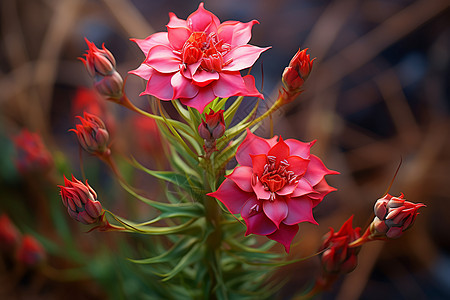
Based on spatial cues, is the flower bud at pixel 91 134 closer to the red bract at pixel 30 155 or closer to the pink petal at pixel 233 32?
the pink petal at pixel 233 32

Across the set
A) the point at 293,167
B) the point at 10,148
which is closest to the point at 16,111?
the point at 10,148

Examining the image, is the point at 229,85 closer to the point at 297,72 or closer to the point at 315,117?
the point at 297,72

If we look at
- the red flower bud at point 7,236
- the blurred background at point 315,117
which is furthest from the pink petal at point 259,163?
the red flower bud at point 7,236

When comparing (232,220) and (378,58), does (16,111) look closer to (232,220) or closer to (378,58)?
(232,220)

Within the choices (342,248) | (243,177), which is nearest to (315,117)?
(342,248)

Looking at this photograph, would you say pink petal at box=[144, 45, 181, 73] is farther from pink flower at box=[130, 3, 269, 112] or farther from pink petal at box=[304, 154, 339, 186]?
pink petal at box=[304, 154, 339, 186]

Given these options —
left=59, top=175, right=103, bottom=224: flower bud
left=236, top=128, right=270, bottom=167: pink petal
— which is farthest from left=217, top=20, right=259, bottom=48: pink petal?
left=59, top=175, right=103, bottom=224: flower bud
